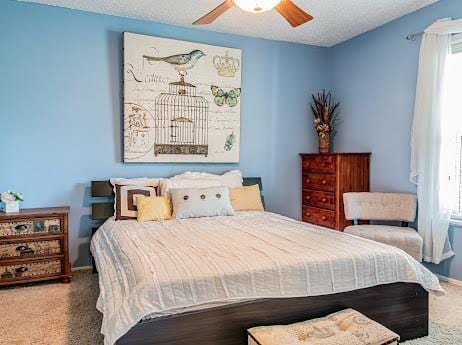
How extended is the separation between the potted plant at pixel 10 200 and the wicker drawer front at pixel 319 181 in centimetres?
328

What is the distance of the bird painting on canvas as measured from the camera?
159 inches

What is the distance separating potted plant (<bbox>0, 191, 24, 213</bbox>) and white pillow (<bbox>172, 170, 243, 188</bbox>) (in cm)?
155

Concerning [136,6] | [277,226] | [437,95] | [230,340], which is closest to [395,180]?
[437,95]

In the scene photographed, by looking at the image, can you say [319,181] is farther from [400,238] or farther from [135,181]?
[135,181]

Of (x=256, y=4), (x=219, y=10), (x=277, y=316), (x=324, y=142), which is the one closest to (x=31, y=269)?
(x=277, y=316)

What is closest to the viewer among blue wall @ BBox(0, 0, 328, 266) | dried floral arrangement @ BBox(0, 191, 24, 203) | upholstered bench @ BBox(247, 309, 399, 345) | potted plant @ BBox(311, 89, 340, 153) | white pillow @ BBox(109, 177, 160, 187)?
upholstered bench @ BBox(247, 309, 399, 345)

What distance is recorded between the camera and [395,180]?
395 centimetres

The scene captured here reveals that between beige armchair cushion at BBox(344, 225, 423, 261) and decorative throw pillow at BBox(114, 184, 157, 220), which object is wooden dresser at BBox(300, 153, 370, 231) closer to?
beige armchair cushion at BBox(344, 225, 423, 261)

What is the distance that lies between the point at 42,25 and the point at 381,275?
382cm

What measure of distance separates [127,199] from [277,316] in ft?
6.91

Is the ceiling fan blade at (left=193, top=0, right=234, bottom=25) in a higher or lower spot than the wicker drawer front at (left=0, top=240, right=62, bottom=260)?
higher

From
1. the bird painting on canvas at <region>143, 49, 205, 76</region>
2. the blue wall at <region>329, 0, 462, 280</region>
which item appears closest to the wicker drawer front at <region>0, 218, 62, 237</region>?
the bird painting on canvas at <region>143, 49, 205, 76</region>

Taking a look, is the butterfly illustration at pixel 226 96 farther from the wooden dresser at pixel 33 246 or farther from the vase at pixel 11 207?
the vase at pixel 11 207

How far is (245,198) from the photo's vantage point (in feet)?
13.0
